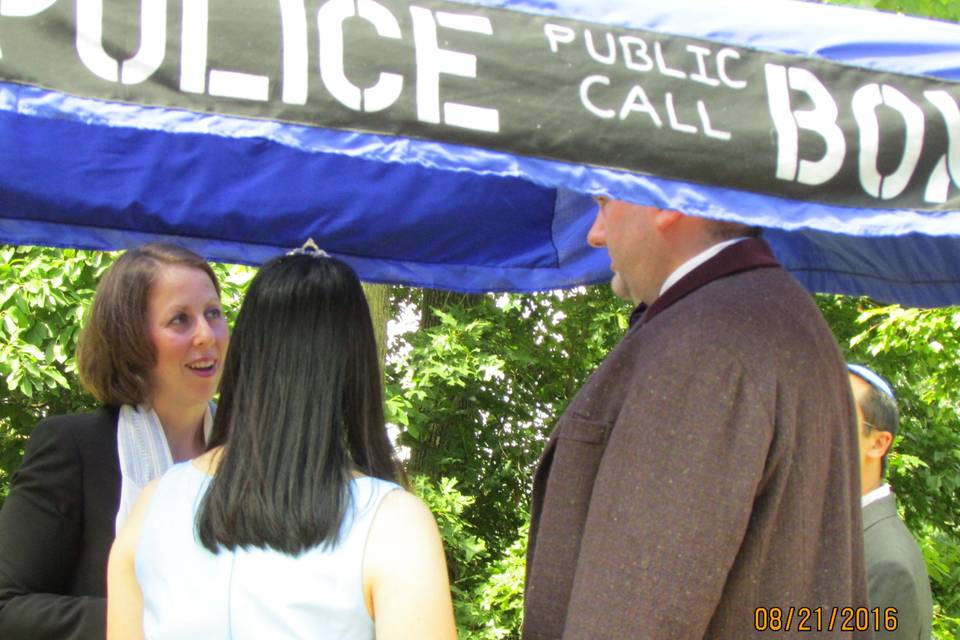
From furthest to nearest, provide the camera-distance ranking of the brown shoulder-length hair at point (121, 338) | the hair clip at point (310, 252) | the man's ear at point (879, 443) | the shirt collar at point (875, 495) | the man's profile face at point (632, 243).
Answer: the man's ear at point (879, 443) < the shirt collar at point (875, 495) < the brown shoulder-length hair at point (121, 338) < the hair clip at point (310, 252) < the man's profile face at point (632, 243)

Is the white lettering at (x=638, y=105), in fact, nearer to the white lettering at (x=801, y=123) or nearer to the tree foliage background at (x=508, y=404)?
the white lettering at (x=801, y=123)

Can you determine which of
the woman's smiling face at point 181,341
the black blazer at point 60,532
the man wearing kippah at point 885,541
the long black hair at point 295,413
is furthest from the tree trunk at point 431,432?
the long black hair at point 295,413

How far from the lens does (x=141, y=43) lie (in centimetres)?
158

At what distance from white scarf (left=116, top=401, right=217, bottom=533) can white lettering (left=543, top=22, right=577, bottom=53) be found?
1.39 m

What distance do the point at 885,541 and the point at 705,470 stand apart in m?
1.88

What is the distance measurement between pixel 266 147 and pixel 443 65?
5.40ft

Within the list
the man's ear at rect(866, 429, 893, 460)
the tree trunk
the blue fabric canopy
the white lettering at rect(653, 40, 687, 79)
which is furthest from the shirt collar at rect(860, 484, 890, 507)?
the tree trunk

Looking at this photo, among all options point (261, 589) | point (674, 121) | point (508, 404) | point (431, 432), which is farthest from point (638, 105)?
point (508, 404)

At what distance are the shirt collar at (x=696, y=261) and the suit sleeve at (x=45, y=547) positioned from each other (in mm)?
1478

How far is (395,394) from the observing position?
8.29 m

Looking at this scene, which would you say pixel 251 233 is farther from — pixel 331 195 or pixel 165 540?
pixel 165 540

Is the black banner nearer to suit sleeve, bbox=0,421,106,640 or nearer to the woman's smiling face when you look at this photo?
suit sleeve, bbox=0,421,106,640

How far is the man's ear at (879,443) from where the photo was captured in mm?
3678
